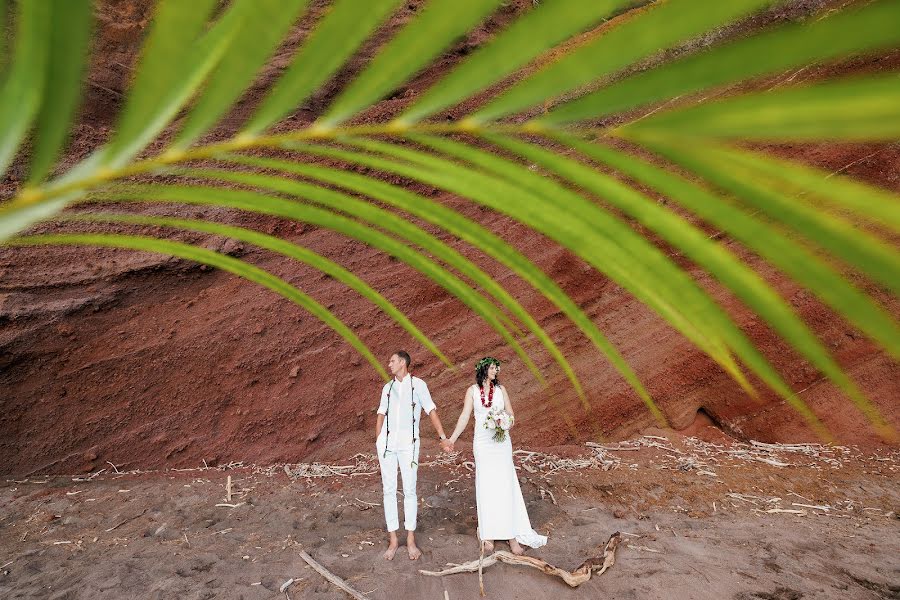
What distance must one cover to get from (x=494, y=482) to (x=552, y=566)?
673 mm

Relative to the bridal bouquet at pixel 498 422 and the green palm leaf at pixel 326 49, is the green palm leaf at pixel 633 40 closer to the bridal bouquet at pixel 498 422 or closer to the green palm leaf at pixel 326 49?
the green palm leaf at pixel 326 49

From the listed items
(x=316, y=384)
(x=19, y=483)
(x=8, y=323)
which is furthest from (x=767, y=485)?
(x=8, y=323)

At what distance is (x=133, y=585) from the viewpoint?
134 inches

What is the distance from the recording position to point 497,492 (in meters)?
→ 3.96

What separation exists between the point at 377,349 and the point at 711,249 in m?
6.01

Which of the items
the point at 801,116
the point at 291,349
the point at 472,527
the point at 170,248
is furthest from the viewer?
the point at 291,349

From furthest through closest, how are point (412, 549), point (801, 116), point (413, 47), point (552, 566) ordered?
point (412, 549)
point (552, 566)
point (413, 47)
point (801, 116)

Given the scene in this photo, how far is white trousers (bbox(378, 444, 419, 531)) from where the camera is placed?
3854mm

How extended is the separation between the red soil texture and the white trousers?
7.22 feet

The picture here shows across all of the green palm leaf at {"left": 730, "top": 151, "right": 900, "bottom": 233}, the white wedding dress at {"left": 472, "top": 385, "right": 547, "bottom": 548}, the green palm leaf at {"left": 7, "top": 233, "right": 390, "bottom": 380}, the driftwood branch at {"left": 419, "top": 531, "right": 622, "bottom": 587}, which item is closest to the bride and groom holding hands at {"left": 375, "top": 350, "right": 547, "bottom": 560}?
the white wedding dress at {"left": 472, "top": 385, "right": 547, "bottom": 548}

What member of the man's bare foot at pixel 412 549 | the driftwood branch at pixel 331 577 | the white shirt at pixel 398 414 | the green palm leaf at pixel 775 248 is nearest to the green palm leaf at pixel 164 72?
the green palm leaf at pixel 775 248

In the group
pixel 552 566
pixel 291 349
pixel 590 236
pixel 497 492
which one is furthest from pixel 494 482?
pixel 590 236

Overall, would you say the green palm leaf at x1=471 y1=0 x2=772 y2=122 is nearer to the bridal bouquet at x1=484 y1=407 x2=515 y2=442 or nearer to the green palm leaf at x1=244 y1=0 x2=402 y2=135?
the green palm leaf at x1=244 y1=0 x2=402 y2=135

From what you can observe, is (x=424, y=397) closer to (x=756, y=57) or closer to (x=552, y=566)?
(x=552, y=566)
